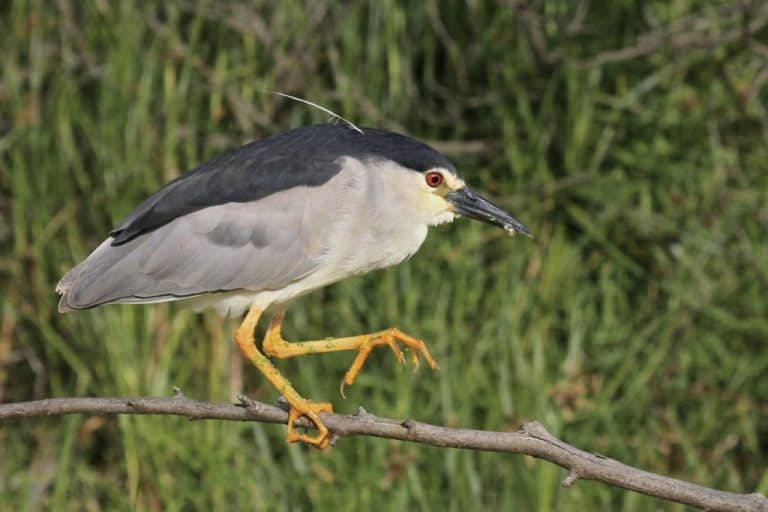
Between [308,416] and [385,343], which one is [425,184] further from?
[308,416]

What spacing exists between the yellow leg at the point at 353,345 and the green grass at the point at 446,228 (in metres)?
0.89

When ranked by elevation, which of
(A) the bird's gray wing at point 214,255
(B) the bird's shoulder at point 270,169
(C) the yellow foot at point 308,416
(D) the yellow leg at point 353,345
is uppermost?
(B) the bird's shoulder at point 270,169

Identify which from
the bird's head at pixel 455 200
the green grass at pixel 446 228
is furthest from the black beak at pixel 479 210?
the green grass at pixel 446 228

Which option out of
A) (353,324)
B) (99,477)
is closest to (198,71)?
(353,324)

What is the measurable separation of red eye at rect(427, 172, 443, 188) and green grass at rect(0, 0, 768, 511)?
115cm

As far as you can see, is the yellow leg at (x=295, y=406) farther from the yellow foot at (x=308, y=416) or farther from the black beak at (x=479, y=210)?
the black beak at (x=479, y=210)

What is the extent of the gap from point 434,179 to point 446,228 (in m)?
1.50

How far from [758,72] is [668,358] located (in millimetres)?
1088

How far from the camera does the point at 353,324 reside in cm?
452

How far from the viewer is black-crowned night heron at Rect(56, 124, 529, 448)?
122 inches

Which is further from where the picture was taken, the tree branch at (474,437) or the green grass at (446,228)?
the green grass at (446,228)

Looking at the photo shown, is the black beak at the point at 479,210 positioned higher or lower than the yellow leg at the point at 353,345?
higher

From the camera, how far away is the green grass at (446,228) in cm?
432

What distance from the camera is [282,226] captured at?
3184mm
